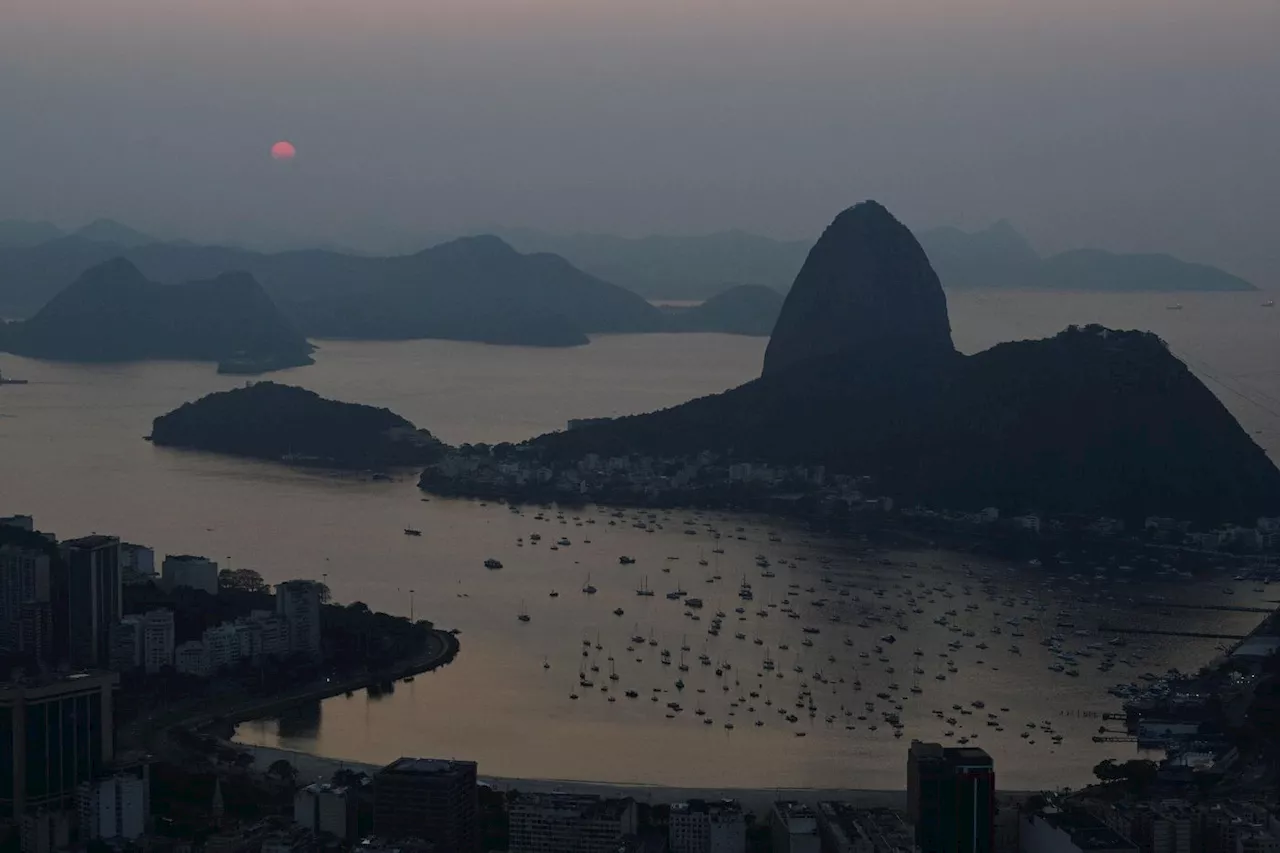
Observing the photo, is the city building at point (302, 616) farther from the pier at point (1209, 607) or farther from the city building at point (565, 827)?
the pier at point (1209, 607)

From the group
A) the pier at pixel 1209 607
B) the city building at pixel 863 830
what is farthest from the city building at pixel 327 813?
the pier at pixel 1209 607

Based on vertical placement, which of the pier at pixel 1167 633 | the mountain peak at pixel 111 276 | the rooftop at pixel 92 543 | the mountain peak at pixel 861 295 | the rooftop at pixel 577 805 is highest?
the mountain peak at pixel 111 276

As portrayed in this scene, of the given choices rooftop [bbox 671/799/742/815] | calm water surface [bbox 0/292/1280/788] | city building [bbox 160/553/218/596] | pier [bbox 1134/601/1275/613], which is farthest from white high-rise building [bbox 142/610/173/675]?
pier [bbox 1134/601/1275/613]

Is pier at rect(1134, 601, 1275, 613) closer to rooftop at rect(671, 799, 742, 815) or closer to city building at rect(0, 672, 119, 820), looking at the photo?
rooftop at rect(671, 799, 742, 815)

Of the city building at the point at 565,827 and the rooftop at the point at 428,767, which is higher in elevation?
the rooftop at the point at 428,767

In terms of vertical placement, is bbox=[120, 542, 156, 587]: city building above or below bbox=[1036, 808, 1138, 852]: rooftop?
above

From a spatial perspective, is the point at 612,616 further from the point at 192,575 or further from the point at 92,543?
the point at 92,543

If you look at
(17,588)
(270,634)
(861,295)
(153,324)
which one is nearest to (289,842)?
(270,634)
